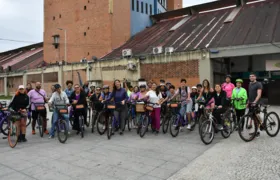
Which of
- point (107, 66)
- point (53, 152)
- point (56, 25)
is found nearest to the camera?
→ point (53, 152)

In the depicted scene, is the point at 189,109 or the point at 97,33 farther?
the point at 97,33

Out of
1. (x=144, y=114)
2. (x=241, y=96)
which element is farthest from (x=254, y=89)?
(x=144, y=114)

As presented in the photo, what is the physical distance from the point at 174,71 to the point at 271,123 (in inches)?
481

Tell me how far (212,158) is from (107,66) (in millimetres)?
18904

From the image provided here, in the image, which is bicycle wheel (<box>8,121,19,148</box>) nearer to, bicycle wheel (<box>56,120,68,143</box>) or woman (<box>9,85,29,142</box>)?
woman (<box>9,85,29,142</box>)

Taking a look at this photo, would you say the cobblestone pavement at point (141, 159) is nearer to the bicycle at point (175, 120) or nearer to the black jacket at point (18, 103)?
the bicycle at point (175, 120)

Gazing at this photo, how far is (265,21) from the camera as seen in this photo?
1897cm

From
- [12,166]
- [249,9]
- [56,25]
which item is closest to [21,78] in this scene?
[56,25]

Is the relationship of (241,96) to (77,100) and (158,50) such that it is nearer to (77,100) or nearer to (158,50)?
(77,100)

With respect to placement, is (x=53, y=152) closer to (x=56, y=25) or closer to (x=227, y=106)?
(x=227, y=106)

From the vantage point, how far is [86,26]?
29.4 m

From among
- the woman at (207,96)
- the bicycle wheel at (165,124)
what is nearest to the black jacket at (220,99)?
the woman at (207,96)

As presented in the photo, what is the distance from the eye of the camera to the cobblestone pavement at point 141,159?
4.57 meters

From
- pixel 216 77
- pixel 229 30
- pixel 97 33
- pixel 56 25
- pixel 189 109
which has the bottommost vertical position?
pixel 189 109
